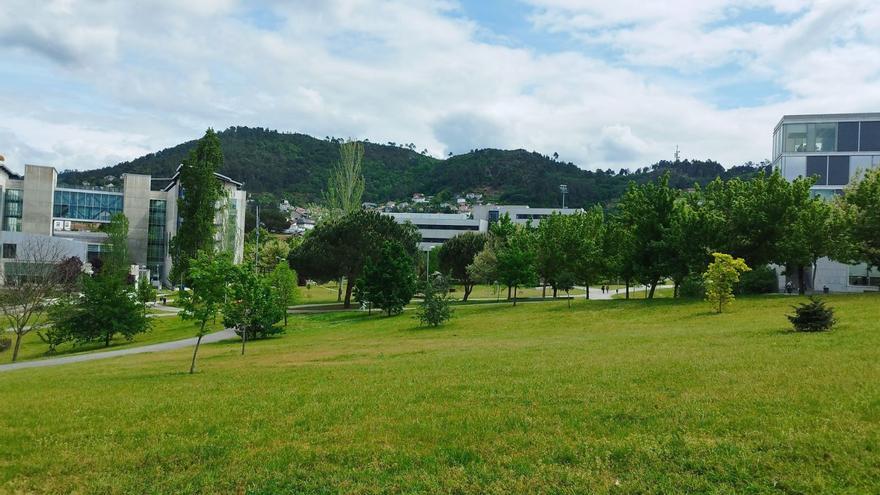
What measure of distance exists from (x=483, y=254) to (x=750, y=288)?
23.9 metres

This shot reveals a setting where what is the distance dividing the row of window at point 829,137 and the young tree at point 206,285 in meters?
51.2

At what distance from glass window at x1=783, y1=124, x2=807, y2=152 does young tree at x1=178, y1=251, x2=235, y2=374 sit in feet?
168

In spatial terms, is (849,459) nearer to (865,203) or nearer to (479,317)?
(479,317)

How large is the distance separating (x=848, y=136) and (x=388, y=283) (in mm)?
41598

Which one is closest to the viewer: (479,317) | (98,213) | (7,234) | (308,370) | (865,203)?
(308,370)

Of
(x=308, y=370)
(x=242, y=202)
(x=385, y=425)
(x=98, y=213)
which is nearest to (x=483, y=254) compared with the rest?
(x=308, y=370)

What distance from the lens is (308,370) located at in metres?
16.9

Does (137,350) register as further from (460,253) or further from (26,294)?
(460,253)

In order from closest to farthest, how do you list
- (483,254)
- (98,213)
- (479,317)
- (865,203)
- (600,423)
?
(600,423) < (865,203) < (479,317) < (483,254) < (98,213)

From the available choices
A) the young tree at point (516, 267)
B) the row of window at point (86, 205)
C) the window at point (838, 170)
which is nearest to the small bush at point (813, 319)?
the young tree at point (516, 267)

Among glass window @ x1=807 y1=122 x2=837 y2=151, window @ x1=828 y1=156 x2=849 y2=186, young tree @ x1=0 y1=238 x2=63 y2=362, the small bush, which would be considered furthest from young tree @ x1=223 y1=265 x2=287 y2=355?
window @ x1=828 y1=156 x2=849 y2=186

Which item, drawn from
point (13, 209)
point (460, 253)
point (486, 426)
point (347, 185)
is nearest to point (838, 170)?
point (460, 253)

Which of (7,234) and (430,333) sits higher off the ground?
(7,234)

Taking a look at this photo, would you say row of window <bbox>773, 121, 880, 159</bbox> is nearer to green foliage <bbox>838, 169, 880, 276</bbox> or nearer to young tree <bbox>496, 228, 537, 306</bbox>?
green foliage <bbox>838, 169, 880, 276</bbox>
